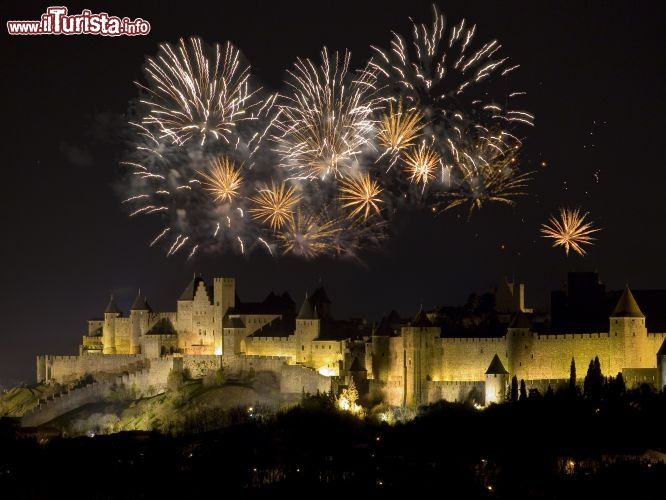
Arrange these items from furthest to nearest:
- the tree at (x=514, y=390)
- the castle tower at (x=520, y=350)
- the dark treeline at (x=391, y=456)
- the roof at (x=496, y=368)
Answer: the castle tower at (x=520, y=350) < the roof at (x=496, y=368) < the tree at (x=514, y=390) < the dark treeline at (x=391, y=456)

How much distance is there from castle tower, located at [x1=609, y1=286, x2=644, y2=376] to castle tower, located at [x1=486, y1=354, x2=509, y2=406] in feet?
17.3

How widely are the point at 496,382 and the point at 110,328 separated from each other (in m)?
29.6

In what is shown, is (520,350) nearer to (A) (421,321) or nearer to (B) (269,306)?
(A) (421,321)

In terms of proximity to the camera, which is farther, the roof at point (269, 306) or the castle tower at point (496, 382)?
the roof at point (269, 306)

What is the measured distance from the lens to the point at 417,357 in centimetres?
8994

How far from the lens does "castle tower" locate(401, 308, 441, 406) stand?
8956 cm

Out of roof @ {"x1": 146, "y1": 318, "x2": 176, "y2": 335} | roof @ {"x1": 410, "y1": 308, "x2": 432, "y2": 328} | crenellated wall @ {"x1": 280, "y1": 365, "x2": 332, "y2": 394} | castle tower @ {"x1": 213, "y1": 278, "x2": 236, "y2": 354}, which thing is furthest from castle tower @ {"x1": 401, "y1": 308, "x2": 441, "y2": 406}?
roof @ {"x1": 146, "y1": 318, "x2": 176, "y2": 335}

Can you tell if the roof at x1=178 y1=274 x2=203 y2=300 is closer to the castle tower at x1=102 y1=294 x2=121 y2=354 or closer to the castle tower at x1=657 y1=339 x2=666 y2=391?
the castle tower at x1=102 y1=294 x2=121 y2=354

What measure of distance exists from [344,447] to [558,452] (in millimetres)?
9997

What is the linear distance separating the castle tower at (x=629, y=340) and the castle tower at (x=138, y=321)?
99.6 feet

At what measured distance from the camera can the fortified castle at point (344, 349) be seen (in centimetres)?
8781

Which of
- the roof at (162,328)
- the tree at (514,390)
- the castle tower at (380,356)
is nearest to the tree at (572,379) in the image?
the tree at (514,390)

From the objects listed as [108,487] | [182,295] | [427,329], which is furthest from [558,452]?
[182,295]

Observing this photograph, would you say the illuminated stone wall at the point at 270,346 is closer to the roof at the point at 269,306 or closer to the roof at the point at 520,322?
the roof at the point at 269,306
